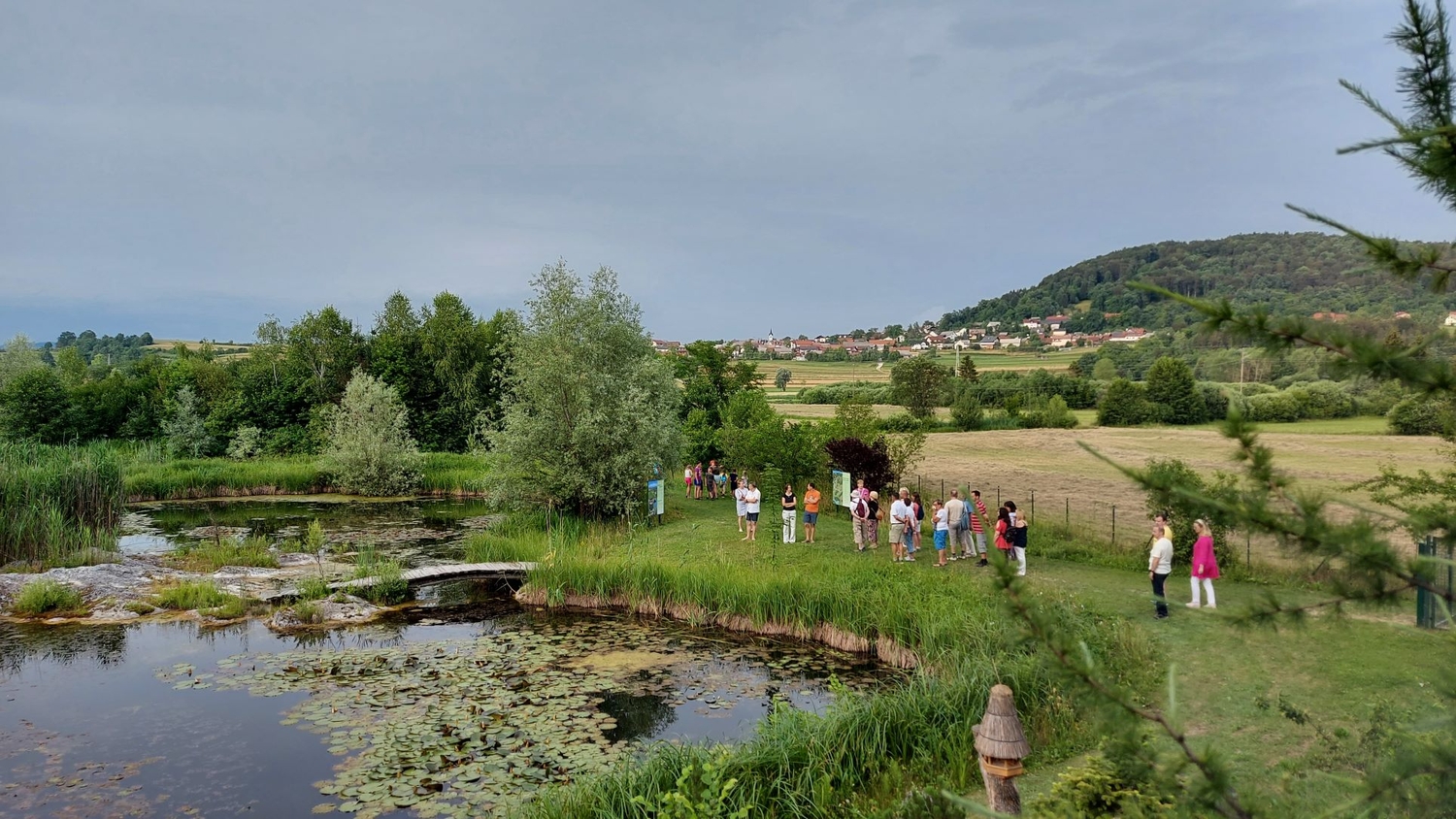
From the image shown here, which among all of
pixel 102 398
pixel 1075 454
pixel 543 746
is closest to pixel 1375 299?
pixel 543 746

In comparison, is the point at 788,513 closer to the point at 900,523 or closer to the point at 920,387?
the point at 900,523

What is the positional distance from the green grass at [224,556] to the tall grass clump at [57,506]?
5.64 ft

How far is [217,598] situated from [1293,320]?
61.6 ft

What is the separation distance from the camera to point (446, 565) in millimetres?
18812

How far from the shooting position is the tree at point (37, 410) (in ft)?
141

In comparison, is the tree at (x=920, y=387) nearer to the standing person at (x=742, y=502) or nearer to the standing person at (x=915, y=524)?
the standing person at (x=742, y=502)

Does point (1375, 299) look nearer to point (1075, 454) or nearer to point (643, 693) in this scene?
point (643, 693)

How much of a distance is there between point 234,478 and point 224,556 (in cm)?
1683

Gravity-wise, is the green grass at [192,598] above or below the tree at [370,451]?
below

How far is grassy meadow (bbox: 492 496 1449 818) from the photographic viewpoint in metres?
7.26

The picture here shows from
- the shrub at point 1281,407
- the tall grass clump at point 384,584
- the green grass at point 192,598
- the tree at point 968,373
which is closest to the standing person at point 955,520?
the tall grass clump at point 384,584

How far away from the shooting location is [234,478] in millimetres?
34250

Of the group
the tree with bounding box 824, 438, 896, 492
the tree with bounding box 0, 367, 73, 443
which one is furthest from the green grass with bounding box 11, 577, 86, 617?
the tree with bounding box 0, 367, 73, 443

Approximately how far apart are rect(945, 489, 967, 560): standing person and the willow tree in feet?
47.5
